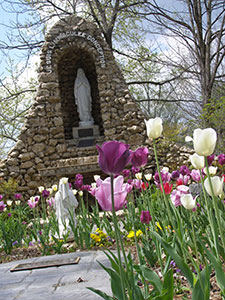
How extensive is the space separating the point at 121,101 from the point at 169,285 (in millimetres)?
8452

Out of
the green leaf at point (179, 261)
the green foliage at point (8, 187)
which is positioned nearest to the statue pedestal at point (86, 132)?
the green foliage at point (8, 187)

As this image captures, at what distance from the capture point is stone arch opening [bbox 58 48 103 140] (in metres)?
10.4

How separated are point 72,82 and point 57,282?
9.00 metres

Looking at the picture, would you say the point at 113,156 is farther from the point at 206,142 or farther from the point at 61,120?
the point at 61,120

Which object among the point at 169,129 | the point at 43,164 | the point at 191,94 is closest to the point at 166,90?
the point at 191,94

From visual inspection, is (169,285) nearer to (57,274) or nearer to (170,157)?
(57,274)

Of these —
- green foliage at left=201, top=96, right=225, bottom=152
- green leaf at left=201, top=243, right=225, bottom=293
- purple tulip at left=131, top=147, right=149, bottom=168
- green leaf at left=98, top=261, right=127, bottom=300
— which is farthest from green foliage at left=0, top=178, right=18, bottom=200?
green leaf at left=201, top=243, right=225, bottom=293

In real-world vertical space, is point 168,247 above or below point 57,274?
above

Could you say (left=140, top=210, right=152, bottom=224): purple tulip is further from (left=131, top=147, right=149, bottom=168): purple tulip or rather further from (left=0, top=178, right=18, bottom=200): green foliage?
(left=0, top=178, right=18, bottom=200): green foliage

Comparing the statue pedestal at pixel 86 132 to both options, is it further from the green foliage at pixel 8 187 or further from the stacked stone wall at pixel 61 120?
the green foliage at pixel 8 187

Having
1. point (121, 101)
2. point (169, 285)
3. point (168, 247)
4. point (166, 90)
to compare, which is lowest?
point (169, 285)

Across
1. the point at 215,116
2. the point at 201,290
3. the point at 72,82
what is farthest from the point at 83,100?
the point at 201,290

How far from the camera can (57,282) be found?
243cm

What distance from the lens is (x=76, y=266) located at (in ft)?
9.39
